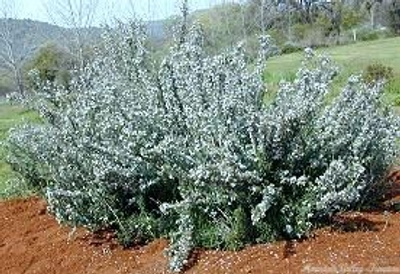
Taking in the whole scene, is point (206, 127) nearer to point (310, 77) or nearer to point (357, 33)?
point (310, 77)

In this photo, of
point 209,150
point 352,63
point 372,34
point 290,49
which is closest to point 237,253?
point 209,150

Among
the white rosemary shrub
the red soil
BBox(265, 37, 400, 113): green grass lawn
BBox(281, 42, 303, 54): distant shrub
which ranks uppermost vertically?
the white rosemary shrub

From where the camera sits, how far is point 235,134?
4531 mm

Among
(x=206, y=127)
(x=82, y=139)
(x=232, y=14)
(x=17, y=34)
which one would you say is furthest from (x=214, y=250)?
(x=17, y=34)

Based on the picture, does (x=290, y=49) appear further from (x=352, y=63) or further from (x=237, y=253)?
(x=237, y=253)

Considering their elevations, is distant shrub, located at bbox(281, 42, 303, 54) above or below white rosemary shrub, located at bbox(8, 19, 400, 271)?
below

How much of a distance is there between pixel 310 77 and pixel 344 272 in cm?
141

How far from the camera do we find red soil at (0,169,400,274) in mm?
4020

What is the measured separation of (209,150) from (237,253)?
643mm

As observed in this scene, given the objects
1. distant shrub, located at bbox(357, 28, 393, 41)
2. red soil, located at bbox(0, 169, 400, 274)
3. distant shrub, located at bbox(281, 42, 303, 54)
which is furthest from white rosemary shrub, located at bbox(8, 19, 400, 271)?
distant shrub, located at bbox(357, 28, 393, 41)

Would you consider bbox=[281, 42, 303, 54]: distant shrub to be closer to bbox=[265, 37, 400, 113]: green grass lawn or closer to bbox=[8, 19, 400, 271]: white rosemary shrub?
bbox=[265, 37, 400, 113]: green grass lawn

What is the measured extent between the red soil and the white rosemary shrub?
0.37 ft

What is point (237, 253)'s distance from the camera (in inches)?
171

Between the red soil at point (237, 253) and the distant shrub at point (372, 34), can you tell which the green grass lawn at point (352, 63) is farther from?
the red soil at point (237, 253)
